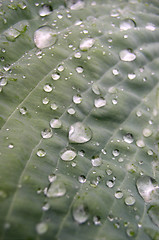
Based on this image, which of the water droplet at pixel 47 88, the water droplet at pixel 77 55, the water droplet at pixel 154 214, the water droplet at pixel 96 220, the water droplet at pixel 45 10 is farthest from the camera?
the water droplet at pixel 45 10

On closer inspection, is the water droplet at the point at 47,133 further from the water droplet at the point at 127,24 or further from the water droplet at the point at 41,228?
the water droplet at the point at 127,24

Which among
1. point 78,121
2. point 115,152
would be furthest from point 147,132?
point 78,121

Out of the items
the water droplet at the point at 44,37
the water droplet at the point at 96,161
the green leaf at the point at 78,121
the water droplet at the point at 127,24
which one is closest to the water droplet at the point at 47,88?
the green leaf at the point at 78,121

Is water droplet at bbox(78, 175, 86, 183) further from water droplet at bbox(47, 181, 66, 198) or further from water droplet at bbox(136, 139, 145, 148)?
water droplet at bbox(136, 139, 145, 148)

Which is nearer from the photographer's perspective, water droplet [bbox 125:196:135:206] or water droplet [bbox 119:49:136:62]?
water droplet [bbox 125:196:135:206]

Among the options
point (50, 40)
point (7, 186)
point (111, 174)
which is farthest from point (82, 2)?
point (7, 186)

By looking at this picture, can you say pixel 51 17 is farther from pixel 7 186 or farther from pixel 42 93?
pixel 7 186

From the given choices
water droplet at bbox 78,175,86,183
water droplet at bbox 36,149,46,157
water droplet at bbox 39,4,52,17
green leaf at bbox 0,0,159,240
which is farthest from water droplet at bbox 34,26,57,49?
water droplet at bbox 78,175,86,183
